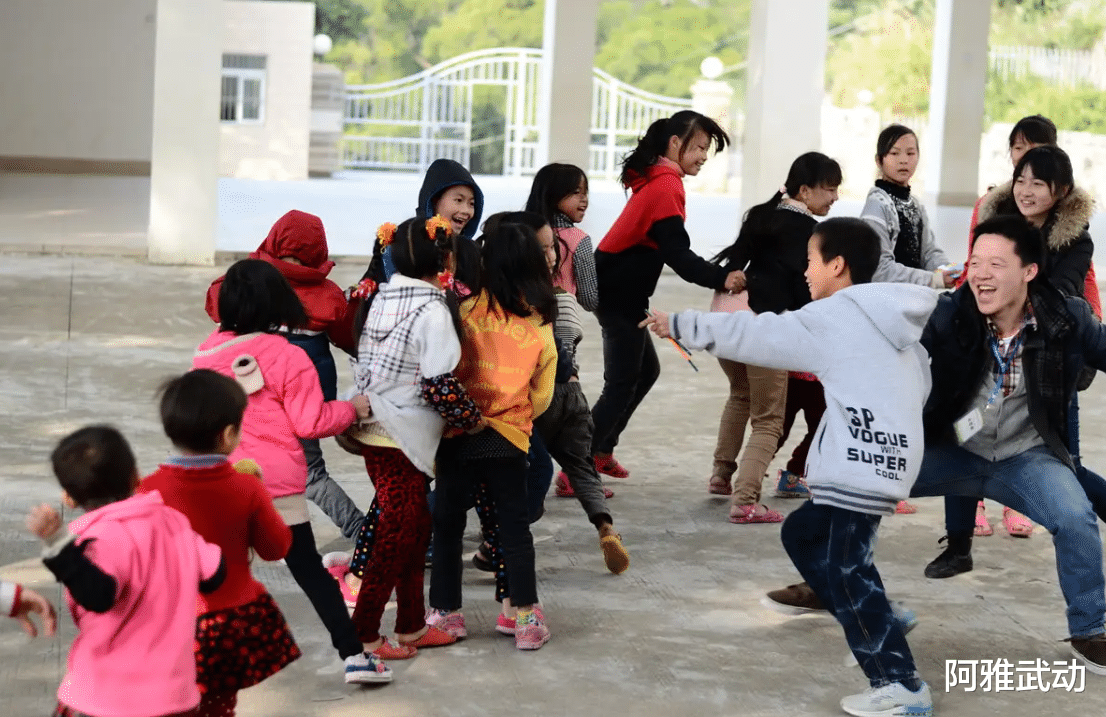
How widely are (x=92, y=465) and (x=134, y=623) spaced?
294mm

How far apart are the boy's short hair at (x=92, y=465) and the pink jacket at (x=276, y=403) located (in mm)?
958

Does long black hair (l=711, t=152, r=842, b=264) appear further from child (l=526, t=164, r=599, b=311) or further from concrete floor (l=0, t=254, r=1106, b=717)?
concrete floor (l=0, t=254, r=1106, b=717)

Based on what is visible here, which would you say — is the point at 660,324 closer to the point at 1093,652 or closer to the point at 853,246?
the point at 853,246

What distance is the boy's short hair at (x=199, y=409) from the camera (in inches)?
117

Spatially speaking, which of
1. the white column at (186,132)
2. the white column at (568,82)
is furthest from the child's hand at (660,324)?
the white column at (568,82)

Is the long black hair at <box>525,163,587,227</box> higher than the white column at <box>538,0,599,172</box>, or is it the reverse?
the white column at <box>538,0,599,172</box>

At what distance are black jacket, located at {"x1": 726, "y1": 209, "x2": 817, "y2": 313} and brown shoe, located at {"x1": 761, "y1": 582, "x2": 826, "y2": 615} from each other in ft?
4.28

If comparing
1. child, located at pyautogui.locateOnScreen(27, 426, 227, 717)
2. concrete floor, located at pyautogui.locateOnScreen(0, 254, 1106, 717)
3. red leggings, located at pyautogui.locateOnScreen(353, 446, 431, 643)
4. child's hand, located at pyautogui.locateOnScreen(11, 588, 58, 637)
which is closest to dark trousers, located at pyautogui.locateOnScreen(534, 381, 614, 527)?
concrete floor, located at pyautogui.locateOnScreen(0, 254, 1106, 717)

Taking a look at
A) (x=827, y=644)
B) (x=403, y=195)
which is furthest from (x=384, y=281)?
(x=403, y=195)

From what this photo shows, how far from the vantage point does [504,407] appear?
163 inches

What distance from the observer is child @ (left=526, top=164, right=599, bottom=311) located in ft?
17.4

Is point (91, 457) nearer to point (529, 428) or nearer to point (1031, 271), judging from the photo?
point (529, 428)

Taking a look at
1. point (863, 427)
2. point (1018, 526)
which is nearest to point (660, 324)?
point (863, 427)

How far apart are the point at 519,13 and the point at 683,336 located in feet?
121
